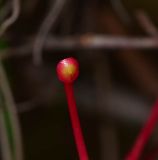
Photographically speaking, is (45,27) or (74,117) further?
(45,27)

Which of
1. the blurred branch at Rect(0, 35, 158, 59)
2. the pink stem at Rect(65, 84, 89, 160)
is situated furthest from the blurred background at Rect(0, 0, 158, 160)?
the pink stem at Rect(65, 84, 89, 160)

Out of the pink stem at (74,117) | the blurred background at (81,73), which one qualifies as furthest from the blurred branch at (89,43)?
the pink stem at (74,117)

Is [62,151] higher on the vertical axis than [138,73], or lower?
lower

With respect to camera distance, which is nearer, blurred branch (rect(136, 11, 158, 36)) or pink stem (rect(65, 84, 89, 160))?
Result: pink stem (rect(65, 84, 89, 160))

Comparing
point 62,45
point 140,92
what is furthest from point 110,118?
point 62,45

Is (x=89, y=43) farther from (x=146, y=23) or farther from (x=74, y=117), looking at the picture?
(x=74, y=117)

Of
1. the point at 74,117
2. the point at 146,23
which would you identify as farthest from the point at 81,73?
the point at 74,117

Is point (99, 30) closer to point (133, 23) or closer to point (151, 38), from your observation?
point (133, 23)

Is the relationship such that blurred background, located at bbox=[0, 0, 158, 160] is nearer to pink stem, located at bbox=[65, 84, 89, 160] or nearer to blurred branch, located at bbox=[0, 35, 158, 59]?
blurred branch, located at bbox=[0, 35, 158, 59]
